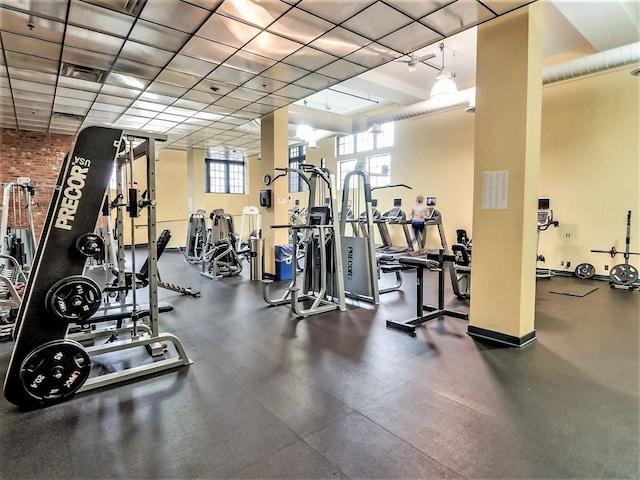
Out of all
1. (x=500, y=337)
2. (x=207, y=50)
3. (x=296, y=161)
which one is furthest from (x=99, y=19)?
(x=296, y=161)

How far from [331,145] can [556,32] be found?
6.89m

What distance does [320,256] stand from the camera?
4984 millimetres

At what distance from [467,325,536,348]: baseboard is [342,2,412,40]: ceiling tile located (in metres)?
3.25

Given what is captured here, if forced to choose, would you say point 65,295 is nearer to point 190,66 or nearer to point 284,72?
point 190,66

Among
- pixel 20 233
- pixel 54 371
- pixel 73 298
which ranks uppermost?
pixel 20 233

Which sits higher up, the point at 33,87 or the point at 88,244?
the point at 33,87

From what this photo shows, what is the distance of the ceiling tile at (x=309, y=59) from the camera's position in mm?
4340

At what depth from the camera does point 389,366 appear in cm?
302

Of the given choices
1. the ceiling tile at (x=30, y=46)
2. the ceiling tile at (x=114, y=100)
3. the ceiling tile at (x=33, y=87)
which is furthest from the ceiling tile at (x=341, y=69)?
the ceiling tile at (x=33, y=87)

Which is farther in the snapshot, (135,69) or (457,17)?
(135,69)

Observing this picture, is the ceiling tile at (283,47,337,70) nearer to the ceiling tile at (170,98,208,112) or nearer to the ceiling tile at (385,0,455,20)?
the ceiling tile at (385,0,455,20)

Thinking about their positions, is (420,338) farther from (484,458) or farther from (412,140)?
(412,140)

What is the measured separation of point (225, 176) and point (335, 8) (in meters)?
11.4

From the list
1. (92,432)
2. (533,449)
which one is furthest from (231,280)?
(533,449)
